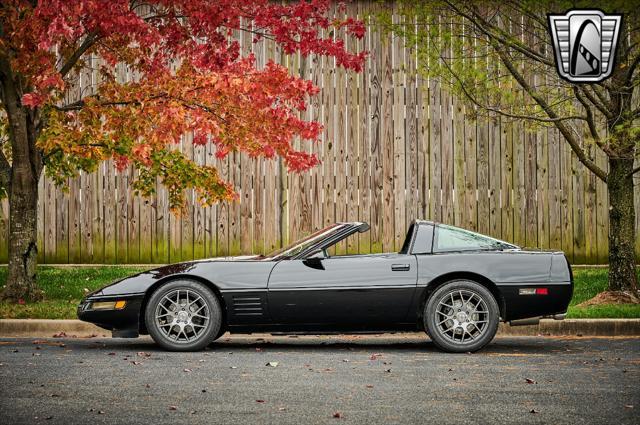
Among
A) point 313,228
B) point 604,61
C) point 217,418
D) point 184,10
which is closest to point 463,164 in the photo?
point 313,228

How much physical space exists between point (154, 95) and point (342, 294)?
4.21m

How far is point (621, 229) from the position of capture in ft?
40.3

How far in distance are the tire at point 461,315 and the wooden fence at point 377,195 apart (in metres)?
6.23

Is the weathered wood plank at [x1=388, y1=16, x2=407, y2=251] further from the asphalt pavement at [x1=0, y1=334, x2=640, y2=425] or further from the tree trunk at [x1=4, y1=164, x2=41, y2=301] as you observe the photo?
the tree trunk at [x1=4, y1=164, x2=41, y2=301]

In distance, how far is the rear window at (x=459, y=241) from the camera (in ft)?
29.2

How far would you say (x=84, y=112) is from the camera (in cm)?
1177

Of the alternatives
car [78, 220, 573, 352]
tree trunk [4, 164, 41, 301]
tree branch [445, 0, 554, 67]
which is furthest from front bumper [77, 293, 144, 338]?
tree branch [445, 0, 554, 67]

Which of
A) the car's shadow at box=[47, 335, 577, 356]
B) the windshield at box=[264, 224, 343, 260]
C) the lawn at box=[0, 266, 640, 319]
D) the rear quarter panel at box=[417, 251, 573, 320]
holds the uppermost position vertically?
the windshield at box=[264, 224, 343, 260]

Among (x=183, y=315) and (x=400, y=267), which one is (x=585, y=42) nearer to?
(x=400, y=267)

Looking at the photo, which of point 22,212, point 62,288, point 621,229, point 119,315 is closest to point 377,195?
point 621,229

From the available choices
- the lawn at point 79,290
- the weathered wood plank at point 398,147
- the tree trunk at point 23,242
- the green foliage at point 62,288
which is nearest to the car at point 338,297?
the lawn at point 79,290

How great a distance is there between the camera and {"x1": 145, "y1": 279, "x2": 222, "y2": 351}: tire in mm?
8602

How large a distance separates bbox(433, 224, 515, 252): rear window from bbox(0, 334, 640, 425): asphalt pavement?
3.19 ft

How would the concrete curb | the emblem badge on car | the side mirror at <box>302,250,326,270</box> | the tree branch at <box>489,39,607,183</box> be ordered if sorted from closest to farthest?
the side mirror at <box>302,250,326,270</box>
the emblem badge on car
the concrete curb
the tree branch at <box>489,39,607,183</box>
